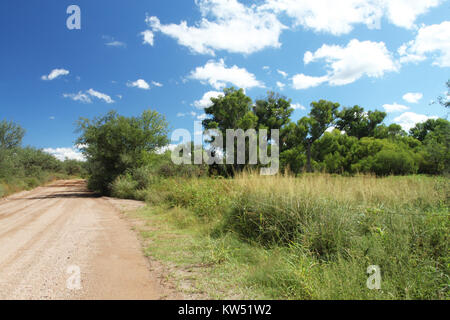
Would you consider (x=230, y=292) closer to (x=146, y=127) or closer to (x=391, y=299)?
(x=391, y=299)

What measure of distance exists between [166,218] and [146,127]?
14670 mm

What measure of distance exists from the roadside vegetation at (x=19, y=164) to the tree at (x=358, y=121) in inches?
1813

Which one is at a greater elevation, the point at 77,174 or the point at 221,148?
the point at 221,148

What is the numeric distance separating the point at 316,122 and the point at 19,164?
4271cm

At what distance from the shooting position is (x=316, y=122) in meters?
37.5

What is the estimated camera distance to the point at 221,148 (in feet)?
118

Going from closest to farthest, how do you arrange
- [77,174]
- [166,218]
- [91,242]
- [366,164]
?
Answer: 1. [91,242]
2. [166,218]
3. [366,164]
4. [77,174]

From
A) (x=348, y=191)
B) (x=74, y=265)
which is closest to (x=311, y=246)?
(x=348, y=191)

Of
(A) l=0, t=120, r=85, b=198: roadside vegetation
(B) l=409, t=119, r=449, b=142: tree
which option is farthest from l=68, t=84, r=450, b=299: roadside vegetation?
(B) l=409, t=119, r=449, b=142: tree

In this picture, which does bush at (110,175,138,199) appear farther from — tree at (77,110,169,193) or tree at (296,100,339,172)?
tree at (296,100,339,172)

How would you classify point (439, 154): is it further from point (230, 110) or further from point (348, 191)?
point (230, 110)

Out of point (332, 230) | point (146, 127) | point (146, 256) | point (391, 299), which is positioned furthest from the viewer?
point (146, 127)

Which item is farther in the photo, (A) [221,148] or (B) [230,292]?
(A) [221,148]
